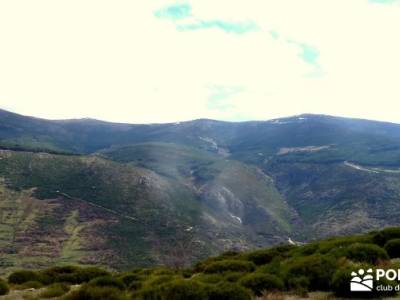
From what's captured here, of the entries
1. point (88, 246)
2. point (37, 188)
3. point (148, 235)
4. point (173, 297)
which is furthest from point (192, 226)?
point (173, 297)

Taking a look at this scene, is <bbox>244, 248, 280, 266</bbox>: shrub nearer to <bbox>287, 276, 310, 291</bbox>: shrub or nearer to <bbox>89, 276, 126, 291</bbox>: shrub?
<bbox>89, 276, 126, 291</bbox>: shrub

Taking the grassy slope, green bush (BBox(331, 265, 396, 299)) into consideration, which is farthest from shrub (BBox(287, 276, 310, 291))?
the grassy slope

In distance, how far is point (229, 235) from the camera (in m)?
190

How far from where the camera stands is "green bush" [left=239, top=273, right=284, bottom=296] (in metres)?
16.8

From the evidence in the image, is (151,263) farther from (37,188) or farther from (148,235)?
(37,188)

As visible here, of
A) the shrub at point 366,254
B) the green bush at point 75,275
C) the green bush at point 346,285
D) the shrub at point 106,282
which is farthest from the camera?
the green bush at point 75,275

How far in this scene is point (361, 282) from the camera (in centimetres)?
1512

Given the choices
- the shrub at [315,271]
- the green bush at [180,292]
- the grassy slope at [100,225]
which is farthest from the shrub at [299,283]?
the grassy slope at [100,225]

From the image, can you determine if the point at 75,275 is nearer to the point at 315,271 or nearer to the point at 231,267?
the point at 231,267

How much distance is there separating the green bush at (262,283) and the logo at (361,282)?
8.62 feet

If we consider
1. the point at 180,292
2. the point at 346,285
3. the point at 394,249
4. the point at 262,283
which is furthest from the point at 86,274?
the point at 346,285

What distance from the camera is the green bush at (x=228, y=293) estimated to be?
14.8 metres

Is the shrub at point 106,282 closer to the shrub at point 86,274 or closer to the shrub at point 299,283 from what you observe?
the shrub at point 299,283

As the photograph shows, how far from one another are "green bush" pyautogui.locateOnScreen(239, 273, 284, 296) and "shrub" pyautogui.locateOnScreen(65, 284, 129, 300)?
3936 millimetres
